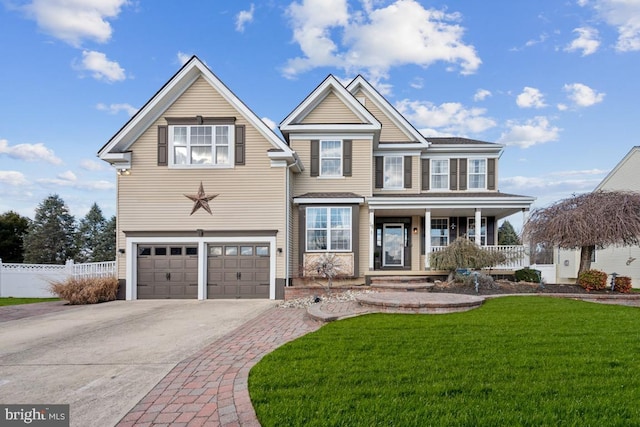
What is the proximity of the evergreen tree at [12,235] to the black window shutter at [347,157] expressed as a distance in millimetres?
38661

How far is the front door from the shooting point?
57.7 ft

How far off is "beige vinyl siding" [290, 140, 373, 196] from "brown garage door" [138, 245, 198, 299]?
17.1 feet

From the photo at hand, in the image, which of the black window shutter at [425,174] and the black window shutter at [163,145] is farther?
the black window shutter at [425,174]

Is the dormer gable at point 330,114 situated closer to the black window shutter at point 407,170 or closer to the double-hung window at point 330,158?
the double-hung window at point 330,158

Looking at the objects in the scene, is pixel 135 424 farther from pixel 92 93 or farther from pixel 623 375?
pixel 92 93

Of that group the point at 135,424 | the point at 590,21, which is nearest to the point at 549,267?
the point at 590,21

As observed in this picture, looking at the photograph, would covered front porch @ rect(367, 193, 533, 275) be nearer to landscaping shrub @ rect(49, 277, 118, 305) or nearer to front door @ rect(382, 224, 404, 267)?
front door @ rect(382, 224, 404, 267)

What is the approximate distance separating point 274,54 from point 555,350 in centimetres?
1900

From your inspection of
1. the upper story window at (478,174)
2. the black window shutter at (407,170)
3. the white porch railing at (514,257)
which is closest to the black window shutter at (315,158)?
the black window shutter at (407,170)

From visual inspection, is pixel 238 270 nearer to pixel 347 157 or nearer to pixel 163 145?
pixel 163 145

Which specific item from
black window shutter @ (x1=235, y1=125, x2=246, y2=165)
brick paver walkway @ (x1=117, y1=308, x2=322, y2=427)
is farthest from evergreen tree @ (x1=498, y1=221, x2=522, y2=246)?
brick paver walkway @ (x1=117, y1=308, x2=322, y2=427)

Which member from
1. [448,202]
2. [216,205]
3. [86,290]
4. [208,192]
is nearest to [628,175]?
[448,202]

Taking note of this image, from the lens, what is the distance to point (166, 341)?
6992 mm

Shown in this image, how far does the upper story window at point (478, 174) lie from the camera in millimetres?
17797
